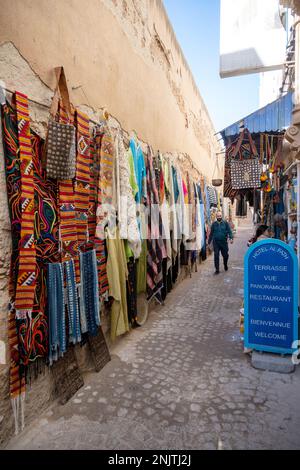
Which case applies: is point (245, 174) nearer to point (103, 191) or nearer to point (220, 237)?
point (220, 237)

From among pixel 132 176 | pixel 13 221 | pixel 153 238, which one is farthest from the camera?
pixel 153 238

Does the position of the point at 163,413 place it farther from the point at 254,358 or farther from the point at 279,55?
the point at 279,55

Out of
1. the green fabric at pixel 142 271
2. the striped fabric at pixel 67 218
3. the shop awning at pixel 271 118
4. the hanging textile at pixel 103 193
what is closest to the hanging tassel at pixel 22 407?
the striped fabric at pixel 67 218

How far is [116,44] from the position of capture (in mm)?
3475

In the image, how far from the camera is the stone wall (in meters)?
1.88

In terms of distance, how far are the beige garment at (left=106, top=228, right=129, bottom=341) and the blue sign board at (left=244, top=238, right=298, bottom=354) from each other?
51.8 inches

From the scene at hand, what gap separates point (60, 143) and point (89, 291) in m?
1.30

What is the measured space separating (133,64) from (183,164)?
3346 mm

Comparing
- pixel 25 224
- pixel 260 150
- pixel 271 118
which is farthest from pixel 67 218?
pixel 271 118

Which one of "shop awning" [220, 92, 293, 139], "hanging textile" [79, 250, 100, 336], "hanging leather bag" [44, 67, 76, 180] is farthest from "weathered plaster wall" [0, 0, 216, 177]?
"shop awning" [220, 92, 293, 139]

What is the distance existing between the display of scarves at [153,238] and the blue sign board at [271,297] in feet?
4.87

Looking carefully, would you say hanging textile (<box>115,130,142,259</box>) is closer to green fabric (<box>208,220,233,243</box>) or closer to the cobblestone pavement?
the cobblestone pavement

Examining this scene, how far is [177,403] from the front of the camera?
90.1 inches

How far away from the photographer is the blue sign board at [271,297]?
9.16 feet
